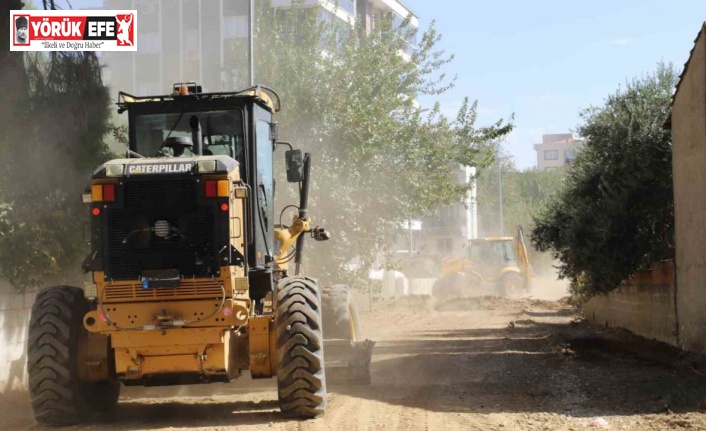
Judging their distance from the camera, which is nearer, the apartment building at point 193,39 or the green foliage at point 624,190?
the green foliage at point 624,190

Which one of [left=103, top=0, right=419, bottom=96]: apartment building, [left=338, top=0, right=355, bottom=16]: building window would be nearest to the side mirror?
[left=103, top=0, right=419, bottom=96]: apartment building

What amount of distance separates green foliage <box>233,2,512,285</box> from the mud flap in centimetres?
1073

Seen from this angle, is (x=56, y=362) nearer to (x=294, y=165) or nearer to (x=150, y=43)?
(x=294, y=165)

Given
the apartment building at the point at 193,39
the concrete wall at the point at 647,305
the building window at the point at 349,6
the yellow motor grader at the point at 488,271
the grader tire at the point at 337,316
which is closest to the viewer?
the grader tire at the point at 337,316

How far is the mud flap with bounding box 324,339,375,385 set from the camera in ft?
41.4

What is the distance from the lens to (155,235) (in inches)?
419

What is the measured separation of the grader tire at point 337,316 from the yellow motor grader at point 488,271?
1260 inches

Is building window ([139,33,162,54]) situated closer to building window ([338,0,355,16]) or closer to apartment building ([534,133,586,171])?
building window ([338,0,355,16])

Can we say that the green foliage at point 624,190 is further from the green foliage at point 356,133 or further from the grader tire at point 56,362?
the grader tire at point 56,362

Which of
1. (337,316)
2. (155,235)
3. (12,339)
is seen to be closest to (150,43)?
(12,339)

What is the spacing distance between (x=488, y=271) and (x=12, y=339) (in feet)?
115

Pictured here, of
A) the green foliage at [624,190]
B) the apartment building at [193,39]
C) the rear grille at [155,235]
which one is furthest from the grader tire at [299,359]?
the apartment building at [193,39]

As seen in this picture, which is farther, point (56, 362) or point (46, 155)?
point (46, 155)

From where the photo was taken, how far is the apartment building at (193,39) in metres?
30.6
